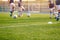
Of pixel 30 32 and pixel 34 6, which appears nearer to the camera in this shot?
pixel 30 32

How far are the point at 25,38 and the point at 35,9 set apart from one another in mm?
20191

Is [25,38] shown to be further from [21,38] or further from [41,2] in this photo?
[41,2]

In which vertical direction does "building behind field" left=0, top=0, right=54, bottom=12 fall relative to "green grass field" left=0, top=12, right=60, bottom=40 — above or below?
below

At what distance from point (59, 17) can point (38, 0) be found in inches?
734

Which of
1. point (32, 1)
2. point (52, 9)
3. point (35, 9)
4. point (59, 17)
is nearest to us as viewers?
point (59, 17)

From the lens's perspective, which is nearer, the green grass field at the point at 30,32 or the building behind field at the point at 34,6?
the green grass field at the point at 30,32

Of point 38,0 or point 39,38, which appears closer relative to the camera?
point 39,38

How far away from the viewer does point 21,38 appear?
5.04 metres

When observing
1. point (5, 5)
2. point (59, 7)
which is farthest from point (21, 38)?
point (5, 5)

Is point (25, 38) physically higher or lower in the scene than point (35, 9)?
higher

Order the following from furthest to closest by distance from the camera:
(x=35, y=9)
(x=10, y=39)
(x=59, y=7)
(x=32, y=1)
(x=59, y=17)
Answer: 1. (x=32, y=1)
2. (x=35, y=9)
3. (x=59, y=17)
4. (x=59, y=7)
5. (x=10, y=39)

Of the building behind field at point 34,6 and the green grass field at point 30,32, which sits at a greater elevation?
the green grass field at point 30,32

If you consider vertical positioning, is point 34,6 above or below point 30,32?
below

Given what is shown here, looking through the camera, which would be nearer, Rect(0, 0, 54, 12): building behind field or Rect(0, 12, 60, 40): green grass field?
Rect(0, 12, 60, 40): green grass field
